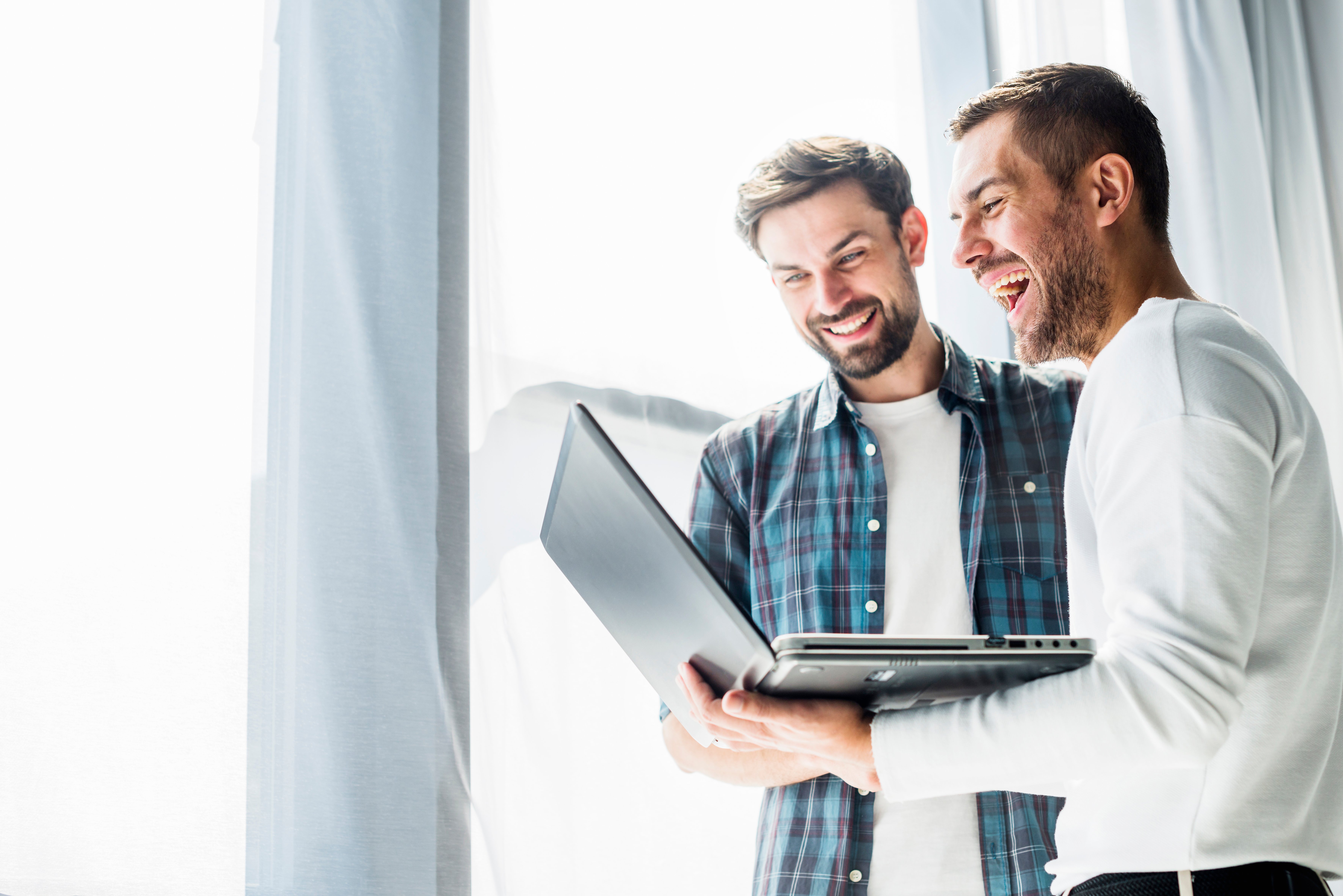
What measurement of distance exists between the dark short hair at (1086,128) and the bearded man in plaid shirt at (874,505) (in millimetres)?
496

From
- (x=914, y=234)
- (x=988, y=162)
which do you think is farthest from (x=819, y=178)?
(x=988, y=162)

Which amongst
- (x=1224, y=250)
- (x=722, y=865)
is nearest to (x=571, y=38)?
(x=722, y=865)

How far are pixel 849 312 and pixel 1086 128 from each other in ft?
1.95

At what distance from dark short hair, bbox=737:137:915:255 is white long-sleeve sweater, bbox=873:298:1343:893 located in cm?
92

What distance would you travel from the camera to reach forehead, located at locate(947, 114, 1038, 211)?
1.11 meters

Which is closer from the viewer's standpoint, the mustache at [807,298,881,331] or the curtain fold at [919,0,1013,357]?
the mustache at [807,298,881,331]

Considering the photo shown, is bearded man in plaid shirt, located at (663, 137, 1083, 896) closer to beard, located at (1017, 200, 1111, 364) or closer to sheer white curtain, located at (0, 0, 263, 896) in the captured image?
beard, located at (1017, 200, 1111, 364)

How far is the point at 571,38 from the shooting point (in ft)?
5.99

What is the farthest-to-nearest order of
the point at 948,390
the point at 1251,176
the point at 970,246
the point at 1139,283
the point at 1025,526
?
1. the point at 1251,176
2. the point at 948,390
3. the point at 1025,526
4. the point at 970,246
5. the point at 1139,283

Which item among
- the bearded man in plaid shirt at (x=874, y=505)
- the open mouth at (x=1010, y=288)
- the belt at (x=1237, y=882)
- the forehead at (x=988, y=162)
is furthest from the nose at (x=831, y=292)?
the belt at (x=1237, y=882)

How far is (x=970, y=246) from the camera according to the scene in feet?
4.03

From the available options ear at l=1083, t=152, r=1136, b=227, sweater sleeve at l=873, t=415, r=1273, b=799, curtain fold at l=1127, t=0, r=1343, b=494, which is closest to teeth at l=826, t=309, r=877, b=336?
ear at l=1083, t=152, r=1136, b=227

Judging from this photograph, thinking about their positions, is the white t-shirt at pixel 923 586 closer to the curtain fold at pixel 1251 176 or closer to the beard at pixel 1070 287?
the beard at pixel 1070 287

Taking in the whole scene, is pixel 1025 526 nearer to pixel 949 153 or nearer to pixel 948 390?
pixel 948 390
